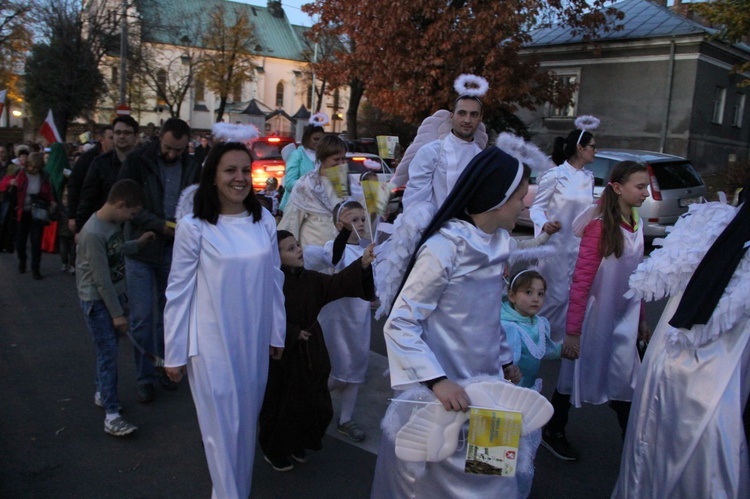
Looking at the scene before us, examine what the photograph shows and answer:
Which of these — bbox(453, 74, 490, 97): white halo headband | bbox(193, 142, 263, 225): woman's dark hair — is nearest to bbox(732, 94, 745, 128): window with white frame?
bbox(453, 74, 490, 97): white halo headband

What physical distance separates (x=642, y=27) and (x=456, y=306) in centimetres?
2738

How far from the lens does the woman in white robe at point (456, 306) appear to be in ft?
7.92

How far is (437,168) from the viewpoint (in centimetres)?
520

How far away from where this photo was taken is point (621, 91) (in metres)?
26.6

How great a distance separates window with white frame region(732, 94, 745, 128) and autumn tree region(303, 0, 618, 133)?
32.7 ft

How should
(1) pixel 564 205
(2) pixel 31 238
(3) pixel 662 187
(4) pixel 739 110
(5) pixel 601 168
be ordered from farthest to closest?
(4) pixel 739 110 < (5) pixel 601 168 < (3) pixel 662 187 < (2) pixel 31 238 < (1) pixel 564 205

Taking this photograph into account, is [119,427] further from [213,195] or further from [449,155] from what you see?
[449,155]

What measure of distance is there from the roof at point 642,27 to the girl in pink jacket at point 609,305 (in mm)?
22067

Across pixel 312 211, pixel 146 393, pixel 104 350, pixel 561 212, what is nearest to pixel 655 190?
pixel 561 212

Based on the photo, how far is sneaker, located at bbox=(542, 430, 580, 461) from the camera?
419 cm

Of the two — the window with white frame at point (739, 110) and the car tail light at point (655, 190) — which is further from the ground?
the window with white frame at point (739, 110)

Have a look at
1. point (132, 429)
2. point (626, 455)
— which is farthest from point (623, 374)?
point (132, 429)

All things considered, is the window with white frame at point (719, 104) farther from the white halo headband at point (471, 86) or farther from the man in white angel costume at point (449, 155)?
the man in white angel costume at point (449, 155)

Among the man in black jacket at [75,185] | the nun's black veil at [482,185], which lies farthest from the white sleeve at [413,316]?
the man in black jacket at [75,185]
